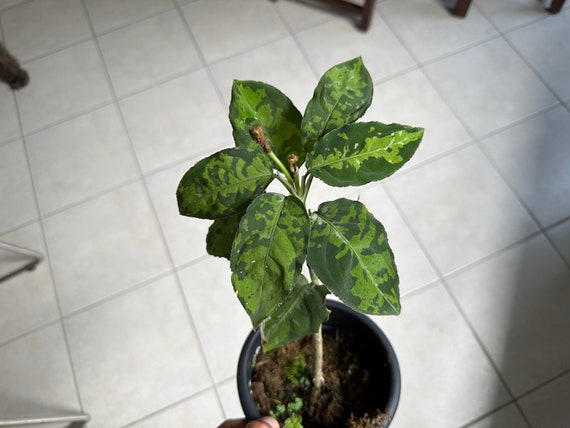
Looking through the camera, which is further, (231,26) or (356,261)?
(231,26)

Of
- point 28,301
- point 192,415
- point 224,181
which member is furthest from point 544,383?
point 28,301

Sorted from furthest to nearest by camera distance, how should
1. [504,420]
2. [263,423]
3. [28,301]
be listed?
[28,301], [504,420], [263,423]

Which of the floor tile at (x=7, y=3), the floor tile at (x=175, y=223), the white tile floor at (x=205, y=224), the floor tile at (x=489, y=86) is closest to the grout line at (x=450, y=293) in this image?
the white tile floor at (x=205, y=224)

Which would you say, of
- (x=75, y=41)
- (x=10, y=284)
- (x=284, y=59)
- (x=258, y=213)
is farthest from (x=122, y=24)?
(x=258, y=213)

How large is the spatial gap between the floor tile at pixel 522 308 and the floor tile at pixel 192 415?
825 mm

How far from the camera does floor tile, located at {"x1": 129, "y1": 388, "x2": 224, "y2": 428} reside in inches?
58.3

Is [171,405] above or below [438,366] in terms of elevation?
above

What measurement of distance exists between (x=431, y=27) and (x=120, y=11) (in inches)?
52.5

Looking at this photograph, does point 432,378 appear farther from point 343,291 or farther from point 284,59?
point 284,59

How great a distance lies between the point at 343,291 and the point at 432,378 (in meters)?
Result: 0.97

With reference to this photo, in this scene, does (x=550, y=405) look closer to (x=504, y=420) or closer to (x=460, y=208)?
(x=504, y=420)

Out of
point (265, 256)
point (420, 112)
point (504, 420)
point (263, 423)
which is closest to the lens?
point (265, 256)

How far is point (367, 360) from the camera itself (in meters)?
1.14

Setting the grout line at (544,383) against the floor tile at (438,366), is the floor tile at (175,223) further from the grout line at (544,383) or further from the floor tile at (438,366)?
the grout line at (544,383)
